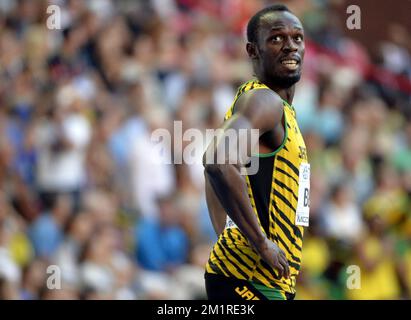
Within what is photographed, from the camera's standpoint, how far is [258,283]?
4.63 meters

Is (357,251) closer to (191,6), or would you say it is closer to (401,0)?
(191,6)

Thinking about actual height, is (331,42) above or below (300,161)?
above

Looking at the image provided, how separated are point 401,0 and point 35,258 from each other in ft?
24.1

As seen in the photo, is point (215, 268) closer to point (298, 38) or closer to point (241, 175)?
point (241, 175)

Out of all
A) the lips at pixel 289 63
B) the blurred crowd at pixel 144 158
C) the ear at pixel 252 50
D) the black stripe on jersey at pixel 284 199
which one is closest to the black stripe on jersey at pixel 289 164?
the black stripe on jersey at pixel 284 199

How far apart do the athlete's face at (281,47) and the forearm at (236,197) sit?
0.69 m

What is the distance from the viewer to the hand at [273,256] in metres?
4.36

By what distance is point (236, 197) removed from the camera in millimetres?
4305

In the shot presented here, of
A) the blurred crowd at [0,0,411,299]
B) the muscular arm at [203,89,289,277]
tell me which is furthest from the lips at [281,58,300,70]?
the blurred crowd at [0,0,411,299]

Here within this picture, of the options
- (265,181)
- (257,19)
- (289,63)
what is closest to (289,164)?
(265,181)

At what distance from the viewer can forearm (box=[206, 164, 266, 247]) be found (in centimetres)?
429

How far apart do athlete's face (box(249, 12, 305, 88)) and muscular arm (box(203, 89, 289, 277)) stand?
34cm

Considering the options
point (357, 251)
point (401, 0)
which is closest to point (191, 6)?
point (401, 0)

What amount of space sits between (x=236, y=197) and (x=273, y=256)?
337 millimetres
